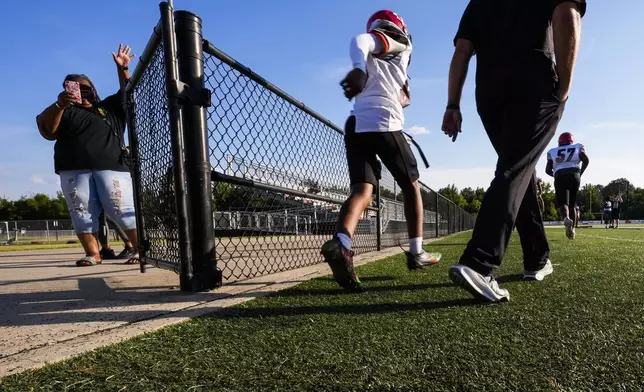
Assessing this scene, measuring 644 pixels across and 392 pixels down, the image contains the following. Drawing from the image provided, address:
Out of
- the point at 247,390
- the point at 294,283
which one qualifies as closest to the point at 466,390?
the point at 247,390

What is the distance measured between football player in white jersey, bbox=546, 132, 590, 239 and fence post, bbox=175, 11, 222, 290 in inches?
306

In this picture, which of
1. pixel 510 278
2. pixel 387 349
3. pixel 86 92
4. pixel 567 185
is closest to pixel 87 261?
pixel 86 92

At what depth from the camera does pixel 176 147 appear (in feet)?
7.91

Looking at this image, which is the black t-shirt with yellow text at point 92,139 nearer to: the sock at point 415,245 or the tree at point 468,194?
the sock at point 415,245

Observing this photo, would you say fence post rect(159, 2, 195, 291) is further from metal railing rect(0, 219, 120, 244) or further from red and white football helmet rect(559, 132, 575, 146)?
metal railing rect(0, 219, 120, 244)

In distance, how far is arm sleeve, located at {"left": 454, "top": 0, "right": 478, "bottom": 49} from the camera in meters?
2.46

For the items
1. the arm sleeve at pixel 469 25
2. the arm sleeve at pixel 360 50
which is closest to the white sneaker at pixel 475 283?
the arm sleeve at pixel 360 50

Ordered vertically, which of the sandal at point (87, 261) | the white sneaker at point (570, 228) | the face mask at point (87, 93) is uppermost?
the face mask at point (87, 93)

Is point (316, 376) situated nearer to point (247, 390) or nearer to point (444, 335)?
point (247, 390)

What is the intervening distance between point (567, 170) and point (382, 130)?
7.39 m

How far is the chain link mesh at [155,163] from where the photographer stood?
2.82 m

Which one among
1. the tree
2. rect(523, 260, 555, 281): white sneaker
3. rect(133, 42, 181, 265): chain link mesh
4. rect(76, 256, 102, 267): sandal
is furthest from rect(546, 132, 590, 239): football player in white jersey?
the tree

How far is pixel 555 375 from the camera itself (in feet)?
3.59

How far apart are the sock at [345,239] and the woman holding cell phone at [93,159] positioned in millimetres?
2666
